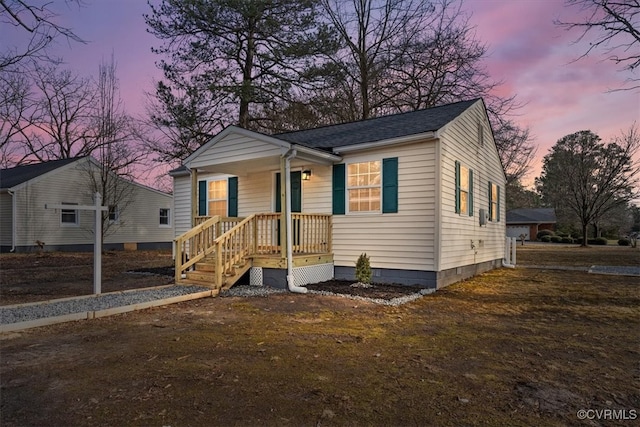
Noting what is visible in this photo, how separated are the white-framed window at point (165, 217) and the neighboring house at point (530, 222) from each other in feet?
112

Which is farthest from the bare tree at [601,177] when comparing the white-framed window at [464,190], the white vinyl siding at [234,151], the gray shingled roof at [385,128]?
the white vinyl siding at [234,151]

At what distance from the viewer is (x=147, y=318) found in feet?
17.3

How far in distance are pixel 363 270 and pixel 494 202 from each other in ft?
23.0

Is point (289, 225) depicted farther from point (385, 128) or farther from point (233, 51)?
point (233, 51)

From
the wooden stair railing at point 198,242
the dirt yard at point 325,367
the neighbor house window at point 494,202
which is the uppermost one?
the neighbor house window at point 494,202

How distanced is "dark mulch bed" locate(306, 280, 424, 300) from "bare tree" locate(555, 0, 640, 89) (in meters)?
7.51

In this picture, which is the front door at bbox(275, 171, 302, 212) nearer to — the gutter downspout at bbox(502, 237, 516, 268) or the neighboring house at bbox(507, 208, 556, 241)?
the gutter downspout at bbox(502, 237, 516, 268)

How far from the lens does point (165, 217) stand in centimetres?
2344

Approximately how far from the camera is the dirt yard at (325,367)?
8.38 ft

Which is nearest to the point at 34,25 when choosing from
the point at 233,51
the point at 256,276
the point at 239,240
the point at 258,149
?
the point at 258,149

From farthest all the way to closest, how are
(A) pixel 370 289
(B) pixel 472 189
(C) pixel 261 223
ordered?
(C) pixel 261 223 < (B) pixel 472 189 < (A) pixel 370 289

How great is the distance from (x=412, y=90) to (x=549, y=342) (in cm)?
1611

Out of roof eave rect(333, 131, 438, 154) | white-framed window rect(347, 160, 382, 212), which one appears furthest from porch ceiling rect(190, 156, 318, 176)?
white-framed window rect(347, 160, 382, 212)

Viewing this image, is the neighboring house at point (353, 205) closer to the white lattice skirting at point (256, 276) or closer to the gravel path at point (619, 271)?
the white lattice skirting at point (256, 276)
